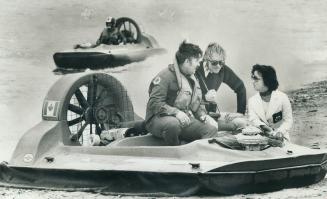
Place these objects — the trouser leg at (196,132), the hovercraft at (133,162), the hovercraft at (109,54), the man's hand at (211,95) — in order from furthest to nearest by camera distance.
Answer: the hovercraft at (109,54), the man's hand at (211,95), the trouser leg at (196,132), the hovercraft at (133,162)

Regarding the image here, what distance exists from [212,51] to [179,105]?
0.74 m

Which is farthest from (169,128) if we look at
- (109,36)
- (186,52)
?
(109,36)

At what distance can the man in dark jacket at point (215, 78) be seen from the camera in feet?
21.4

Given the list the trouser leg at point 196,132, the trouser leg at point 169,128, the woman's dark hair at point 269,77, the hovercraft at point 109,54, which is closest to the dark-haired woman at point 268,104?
the woman's dark hair at point 269,77

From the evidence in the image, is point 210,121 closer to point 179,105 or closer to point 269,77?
point 179,105

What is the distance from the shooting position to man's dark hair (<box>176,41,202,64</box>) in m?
6.09

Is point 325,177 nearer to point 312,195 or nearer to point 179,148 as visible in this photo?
point 312,195

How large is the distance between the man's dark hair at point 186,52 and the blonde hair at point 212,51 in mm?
373

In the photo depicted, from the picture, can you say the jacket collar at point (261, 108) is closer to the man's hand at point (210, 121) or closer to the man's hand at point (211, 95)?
the man's hand at point (210, 121)

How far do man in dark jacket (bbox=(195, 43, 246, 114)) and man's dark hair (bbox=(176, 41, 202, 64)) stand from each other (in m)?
0.36

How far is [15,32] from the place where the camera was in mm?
7754

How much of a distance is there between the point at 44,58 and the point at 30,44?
1.11 ft

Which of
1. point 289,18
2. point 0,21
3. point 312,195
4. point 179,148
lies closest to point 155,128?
point 179,148

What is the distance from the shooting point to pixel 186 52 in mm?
6109
